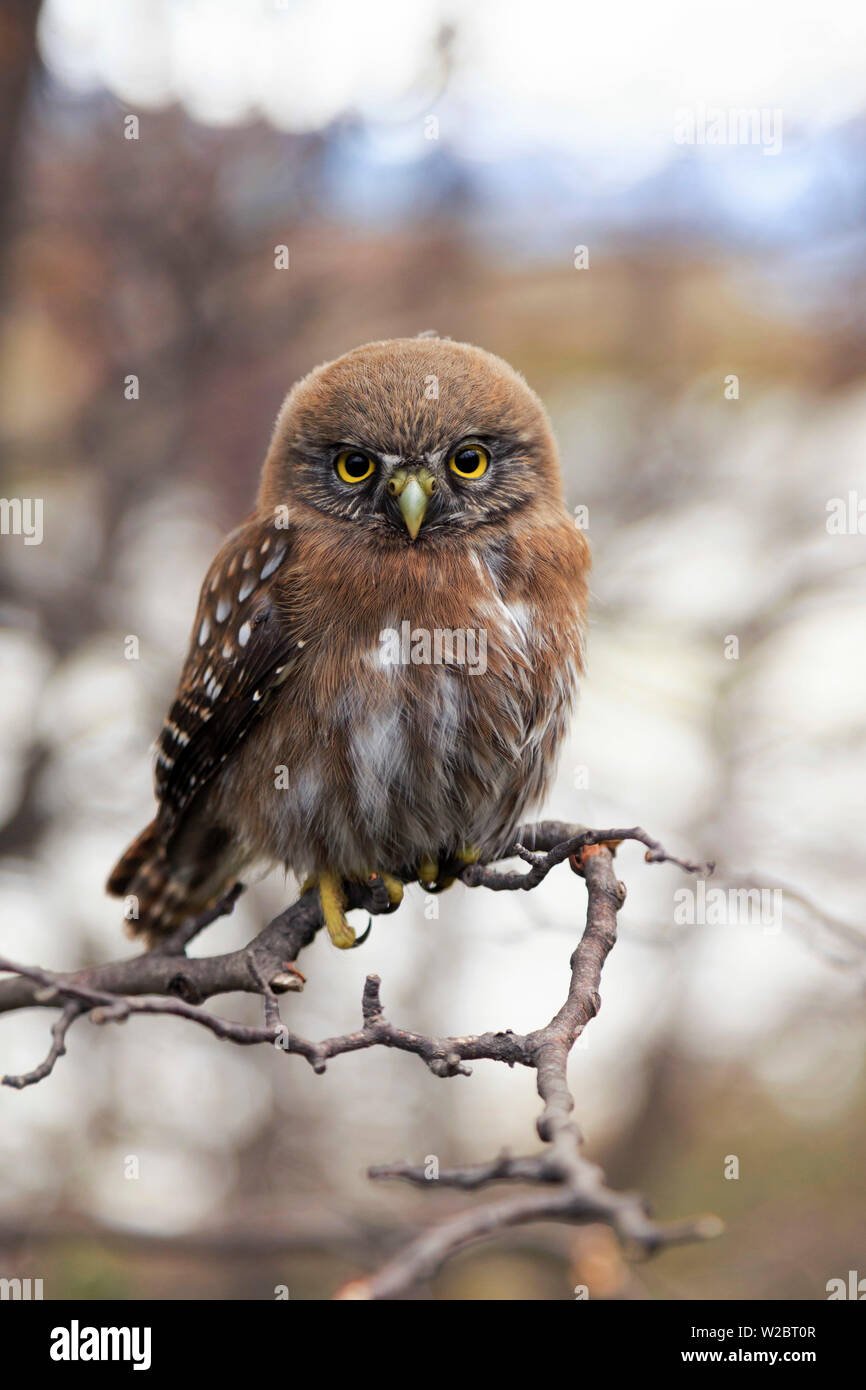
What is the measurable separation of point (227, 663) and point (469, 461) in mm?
949

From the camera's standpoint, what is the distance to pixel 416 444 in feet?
10.5

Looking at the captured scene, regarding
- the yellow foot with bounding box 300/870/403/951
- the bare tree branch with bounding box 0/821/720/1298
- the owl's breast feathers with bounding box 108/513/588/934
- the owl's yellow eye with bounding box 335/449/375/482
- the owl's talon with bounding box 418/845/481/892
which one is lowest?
the bare tree branch with bounding box 0/821/720/1298

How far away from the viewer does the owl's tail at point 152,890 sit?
3812 mm

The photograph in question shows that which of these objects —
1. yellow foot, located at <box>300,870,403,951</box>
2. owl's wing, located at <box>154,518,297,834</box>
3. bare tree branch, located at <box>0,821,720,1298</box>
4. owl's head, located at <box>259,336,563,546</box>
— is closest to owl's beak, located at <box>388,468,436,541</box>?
owl's head, located at <box>259,336,563,546</box>

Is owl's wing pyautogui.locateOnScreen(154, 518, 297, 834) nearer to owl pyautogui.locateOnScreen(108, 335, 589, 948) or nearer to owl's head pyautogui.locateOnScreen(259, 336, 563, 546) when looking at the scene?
owl pyautogui.locateOnScreen(108, 335, 589, 948)

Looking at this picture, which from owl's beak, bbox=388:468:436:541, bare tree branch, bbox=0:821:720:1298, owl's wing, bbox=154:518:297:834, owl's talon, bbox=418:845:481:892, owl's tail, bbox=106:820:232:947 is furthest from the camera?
owl's tail, bbox=106:820:232:947

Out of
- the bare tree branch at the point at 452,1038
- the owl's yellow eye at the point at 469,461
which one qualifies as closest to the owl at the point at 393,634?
the owl's yellow eye at the point at 469,461

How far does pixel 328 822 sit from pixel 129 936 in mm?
1009

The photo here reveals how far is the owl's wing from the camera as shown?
11.1ft

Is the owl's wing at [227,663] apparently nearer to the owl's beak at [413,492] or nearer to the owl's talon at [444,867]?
the owl's beak at [413,492]
